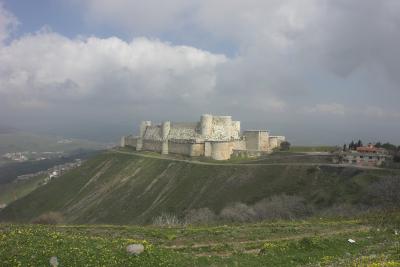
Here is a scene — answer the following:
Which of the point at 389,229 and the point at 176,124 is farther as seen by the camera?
the point at 176,124

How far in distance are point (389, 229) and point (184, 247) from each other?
1201 centimetres

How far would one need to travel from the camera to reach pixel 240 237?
26.2 meters

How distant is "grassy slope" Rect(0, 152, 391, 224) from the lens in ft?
219

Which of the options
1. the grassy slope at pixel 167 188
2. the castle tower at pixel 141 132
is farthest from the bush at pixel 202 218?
the castle tower at pixel 141 132

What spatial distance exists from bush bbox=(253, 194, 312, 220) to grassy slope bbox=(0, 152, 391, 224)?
3.82m

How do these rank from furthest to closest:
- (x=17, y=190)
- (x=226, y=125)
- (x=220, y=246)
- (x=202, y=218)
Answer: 1. (x=17, y=190)
2. (x=226, y=125)
3. (x=202, y=218)
4. (x=220, y=246)

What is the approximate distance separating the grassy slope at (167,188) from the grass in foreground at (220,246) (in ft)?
95.9

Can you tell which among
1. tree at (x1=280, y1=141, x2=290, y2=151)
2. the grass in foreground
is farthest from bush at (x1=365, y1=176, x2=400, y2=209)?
tree at (x1=280, y1=141, x2=290, y2=151)

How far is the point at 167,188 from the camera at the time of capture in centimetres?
8619

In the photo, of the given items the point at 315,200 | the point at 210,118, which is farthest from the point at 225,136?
the point at 315,200

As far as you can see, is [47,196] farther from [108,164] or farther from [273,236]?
[273,236]

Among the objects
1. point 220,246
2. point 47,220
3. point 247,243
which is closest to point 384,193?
point 247,243

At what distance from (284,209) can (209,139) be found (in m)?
56.8

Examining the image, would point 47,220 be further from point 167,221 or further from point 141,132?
point 141,132
